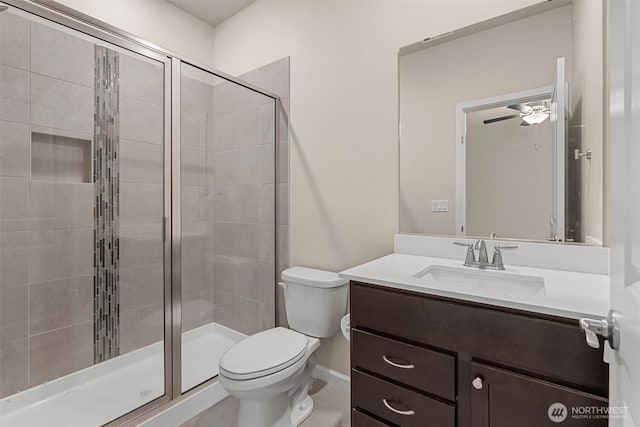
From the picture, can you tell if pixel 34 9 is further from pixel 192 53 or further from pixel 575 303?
pixel 575 303

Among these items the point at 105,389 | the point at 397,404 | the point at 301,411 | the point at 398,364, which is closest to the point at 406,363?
the point at 398,364

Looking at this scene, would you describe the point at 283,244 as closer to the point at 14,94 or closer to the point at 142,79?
the point at 142,79

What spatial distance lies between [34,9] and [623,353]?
2.15 meters

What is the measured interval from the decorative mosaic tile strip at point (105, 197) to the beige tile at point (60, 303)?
0.04 m

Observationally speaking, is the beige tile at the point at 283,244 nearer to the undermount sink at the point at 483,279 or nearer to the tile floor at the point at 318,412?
the tile floor at the point at 318,412

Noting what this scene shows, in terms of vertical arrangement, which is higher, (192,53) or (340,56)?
(192,53)

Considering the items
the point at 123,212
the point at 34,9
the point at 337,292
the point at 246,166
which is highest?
the point at 34,9

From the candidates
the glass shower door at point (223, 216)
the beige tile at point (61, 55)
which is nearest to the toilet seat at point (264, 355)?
the glass shower door at point (223, 216)

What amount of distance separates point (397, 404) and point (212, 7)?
281cm

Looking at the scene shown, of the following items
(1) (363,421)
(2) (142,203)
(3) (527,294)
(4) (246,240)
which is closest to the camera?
(3) (527,294)

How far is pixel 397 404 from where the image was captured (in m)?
1.10

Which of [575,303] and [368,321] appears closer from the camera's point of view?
[575,303]

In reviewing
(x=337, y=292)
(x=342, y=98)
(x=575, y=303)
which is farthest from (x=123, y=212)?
(x=575, y=303)

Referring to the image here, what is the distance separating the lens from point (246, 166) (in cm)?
220
